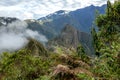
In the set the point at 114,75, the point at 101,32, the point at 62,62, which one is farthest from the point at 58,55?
the point at 101,32

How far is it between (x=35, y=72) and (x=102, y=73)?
7.62 meters

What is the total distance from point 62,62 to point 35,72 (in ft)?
20.8

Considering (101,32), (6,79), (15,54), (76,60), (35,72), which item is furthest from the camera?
(101,32)

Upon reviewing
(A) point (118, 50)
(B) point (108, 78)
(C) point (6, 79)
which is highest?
(A) point (118, 50)

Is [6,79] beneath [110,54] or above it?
beneath

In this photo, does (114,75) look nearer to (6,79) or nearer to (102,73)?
(102,73)

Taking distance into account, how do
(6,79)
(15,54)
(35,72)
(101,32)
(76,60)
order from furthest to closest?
(101,32)
(15,54)
(6,79)
(35,72)
(76,60)

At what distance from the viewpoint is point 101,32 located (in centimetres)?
4612

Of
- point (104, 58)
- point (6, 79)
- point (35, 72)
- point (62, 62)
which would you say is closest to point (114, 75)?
point (104, 58)

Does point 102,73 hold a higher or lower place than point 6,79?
higher

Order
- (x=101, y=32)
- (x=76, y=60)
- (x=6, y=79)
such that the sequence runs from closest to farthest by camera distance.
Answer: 1. (x=76, y=60)
2. (x=6, y=79)
3. (x=101, y=32)

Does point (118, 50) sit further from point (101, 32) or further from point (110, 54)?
point (101, 32)

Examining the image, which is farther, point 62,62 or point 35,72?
point 35,72

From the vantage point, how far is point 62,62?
13.7m
